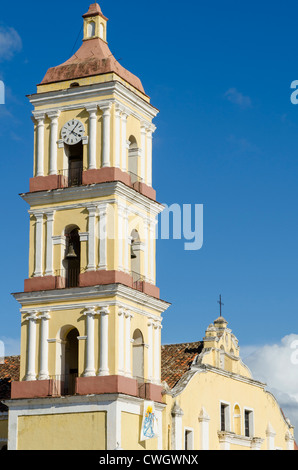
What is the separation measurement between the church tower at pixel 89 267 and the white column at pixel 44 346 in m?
0.03

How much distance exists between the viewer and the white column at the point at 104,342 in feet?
124

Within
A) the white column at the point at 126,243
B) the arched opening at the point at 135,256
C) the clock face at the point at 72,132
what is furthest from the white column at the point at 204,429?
the clock face at the point at 72,132


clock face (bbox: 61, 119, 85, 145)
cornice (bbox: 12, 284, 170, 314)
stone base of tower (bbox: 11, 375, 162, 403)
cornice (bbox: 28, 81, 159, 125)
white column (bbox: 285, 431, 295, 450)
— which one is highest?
cornice (bbox: 28, 81, 159, 125)

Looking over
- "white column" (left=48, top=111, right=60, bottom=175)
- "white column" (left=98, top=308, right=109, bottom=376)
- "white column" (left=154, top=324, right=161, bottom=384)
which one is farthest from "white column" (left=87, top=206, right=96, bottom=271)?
"white column" (left=154, top=324, right=161, bottom=384)

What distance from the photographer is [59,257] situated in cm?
3978

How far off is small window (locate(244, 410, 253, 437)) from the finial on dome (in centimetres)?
1551

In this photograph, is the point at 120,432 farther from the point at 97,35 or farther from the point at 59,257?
the point at 97,35

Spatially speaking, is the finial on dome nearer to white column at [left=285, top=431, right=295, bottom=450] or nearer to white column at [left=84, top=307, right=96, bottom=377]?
white column at [left=84, top=307, right=96, bottom=377]

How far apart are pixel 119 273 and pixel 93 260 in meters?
1.04

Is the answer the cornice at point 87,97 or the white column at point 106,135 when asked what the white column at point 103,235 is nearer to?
the white column at point 106,135

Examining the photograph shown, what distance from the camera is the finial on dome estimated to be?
42438 mm

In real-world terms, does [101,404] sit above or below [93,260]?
below

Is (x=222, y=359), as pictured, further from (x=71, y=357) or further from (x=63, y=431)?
(x=63, y=431)
